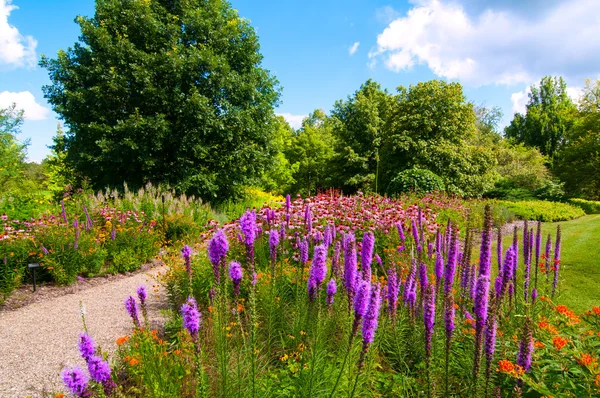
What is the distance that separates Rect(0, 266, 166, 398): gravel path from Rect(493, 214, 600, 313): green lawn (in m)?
5.29

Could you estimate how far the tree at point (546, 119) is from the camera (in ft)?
126

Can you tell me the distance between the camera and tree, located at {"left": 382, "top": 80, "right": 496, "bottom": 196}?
1969 centimetres

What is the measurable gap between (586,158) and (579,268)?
2078cm

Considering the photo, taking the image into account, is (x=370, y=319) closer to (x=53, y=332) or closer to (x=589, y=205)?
(x=53, y=332)

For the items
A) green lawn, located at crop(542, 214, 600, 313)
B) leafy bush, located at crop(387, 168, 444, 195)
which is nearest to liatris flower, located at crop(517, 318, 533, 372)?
green lawn, located at crop(542, 214, 600, 313)

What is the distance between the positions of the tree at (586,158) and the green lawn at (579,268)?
41.4 ft

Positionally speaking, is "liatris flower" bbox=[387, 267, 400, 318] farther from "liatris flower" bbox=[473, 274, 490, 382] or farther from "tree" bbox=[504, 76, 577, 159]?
"tree" bbox=[504, 76, 577, 159]

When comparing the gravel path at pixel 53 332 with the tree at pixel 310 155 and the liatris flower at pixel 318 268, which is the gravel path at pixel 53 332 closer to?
the liatris flower at pixel 318 268

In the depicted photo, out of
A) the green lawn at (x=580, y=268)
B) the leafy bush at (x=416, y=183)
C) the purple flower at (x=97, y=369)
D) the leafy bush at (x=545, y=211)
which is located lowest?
the green lawn at (x=580, y=268)

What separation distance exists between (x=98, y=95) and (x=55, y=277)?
8.27m

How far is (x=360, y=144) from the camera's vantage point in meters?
25.7

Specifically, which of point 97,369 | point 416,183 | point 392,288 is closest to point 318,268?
point 392,288

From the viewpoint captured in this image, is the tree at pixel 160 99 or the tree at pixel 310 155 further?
the tree at pixel 310 155

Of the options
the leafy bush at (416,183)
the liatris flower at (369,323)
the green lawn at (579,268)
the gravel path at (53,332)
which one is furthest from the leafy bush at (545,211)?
the liatris flower at (369,323)
